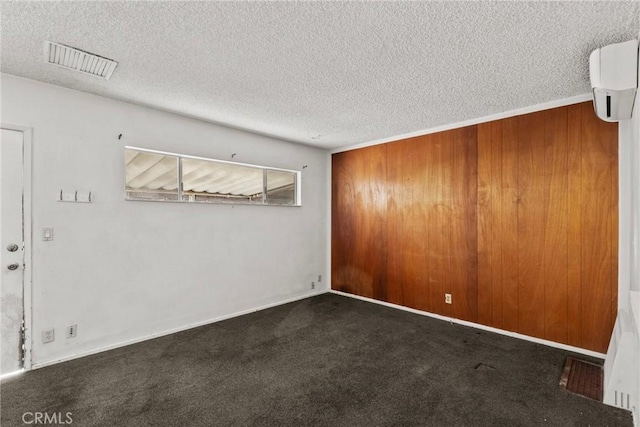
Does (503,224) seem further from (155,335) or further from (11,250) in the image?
(11,250)

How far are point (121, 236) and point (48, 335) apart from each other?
1.04 m

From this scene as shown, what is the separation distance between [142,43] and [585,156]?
405cm

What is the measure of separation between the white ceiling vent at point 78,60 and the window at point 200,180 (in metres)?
0.90

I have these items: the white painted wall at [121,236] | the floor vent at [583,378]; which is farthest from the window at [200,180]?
the floor vent at [583,378]

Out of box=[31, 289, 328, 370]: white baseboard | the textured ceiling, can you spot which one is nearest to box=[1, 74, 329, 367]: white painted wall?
box=[31, 289, 328, 370]: white baseboard

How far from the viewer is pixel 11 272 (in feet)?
8.36

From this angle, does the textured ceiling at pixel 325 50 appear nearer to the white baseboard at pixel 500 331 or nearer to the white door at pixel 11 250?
the white door at pixel 11 250

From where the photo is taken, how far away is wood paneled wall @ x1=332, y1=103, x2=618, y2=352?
2879 mm

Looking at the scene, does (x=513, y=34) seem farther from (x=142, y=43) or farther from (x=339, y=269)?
(x=339, y=269)

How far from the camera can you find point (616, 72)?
2043 mm

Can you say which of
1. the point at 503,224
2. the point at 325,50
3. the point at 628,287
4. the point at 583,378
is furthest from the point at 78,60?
the point at 628,287

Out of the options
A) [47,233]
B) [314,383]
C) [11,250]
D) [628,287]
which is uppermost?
[47,233]

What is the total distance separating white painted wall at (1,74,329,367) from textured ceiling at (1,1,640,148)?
31cm

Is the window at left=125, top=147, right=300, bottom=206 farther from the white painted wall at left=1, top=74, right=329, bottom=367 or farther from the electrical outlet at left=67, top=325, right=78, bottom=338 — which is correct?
the electrical outlet at left=67, top=325, right=78, bottom=338
